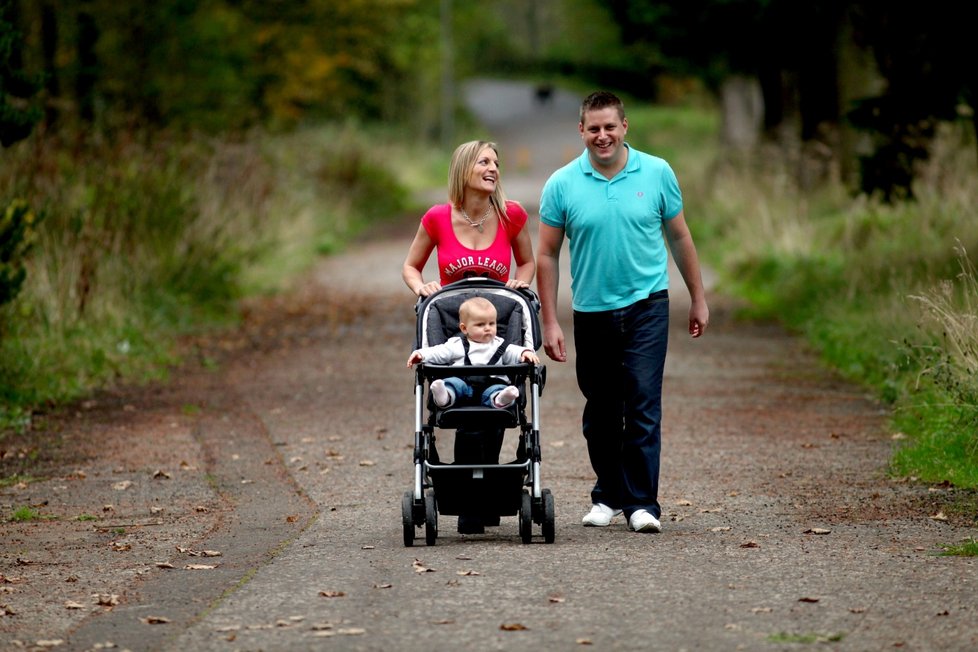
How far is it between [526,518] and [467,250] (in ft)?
4.36

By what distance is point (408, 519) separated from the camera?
7.62 metres

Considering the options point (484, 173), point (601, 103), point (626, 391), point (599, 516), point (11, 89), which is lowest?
point (599, 516)

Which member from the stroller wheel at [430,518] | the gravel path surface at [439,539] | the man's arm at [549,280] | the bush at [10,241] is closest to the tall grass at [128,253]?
the gravel path surface at [439,539]

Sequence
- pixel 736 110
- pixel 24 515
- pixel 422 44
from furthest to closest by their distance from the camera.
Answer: pixel 422 44 → pixel 736 110 → pixel 24 515

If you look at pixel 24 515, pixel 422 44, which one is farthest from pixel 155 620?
pixel 422 44

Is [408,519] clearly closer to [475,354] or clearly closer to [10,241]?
[475,354]

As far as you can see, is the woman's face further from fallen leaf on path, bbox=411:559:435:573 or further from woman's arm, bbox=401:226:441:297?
fallen leaf on path, bbox=411:559:435:573

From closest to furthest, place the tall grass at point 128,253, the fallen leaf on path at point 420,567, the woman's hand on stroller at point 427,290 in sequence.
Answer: the fallen leaf on path at point 420,567 → the woman's hand on stroller at point 427,290 → the tall grass at point 128,253

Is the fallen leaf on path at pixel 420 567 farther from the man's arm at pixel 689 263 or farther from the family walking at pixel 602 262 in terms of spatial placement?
the man's arm at pixel 689 263

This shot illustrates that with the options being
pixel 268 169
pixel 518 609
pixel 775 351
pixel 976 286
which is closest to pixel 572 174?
pixel 518 609

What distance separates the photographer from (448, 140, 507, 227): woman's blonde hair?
789 cm

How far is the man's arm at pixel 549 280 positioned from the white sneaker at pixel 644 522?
83 cm

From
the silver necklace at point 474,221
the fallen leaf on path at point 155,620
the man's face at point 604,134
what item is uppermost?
the man's face at point 604,134

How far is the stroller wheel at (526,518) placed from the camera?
7.61 metres
